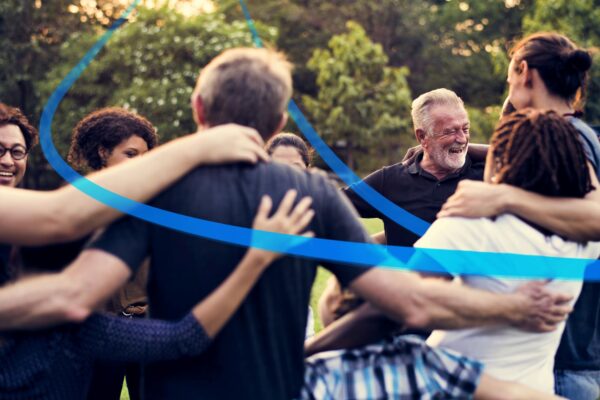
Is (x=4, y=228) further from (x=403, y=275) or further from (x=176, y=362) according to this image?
(x=403, y=275)

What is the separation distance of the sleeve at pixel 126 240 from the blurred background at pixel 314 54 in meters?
31.1

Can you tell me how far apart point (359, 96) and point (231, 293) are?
38878mm

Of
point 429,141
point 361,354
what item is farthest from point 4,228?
point 429,141

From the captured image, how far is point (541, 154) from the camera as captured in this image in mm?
2975

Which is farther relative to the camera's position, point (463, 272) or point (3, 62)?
point (3, 62)

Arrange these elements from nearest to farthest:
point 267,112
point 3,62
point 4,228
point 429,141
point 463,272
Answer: point 4,228 → point 267,112 → point 463,272 → point 429,141 → point 3,62

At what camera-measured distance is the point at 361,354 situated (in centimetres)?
299

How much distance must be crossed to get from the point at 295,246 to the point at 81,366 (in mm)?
1038

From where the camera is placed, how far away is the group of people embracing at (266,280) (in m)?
2.59

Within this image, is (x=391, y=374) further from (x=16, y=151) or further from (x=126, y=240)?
(x=16, y=151)

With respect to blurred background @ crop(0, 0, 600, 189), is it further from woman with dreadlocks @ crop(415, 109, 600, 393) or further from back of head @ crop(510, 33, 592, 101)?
woman with dreadlocks @ crop(415, 109, 600, 393)

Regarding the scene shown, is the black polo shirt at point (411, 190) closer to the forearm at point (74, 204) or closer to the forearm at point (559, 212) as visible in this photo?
the forearm at point (559, 212)

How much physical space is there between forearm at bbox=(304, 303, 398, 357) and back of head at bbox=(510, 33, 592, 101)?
1609 mm
